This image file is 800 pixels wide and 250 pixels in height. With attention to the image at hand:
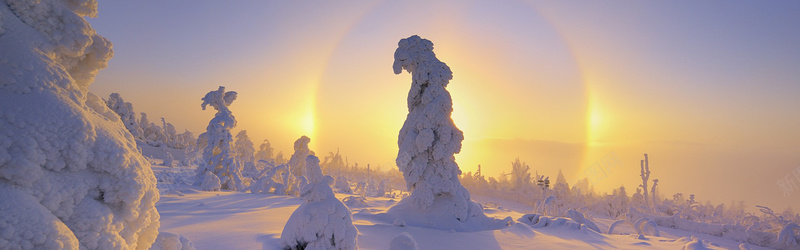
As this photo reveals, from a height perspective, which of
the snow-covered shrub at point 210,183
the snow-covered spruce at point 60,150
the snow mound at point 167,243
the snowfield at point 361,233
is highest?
the snow-covered spruce at point 60,150

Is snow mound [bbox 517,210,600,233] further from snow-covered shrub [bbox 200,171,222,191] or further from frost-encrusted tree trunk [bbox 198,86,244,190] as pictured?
frost-encrusted tree trunk [bbox 198,86,244,190]

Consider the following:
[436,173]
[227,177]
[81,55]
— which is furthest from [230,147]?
[81,55]

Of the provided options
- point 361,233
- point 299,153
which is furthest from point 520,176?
point 361,233

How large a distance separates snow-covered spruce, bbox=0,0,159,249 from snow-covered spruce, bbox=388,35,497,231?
34.1 feet

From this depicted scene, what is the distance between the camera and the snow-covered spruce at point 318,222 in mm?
5148

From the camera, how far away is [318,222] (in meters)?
5.18

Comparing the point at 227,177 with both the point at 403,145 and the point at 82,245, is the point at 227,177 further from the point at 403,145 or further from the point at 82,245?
the point at 82,245

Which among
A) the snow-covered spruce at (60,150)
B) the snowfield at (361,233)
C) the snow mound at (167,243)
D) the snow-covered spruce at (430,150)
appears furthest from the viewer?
the snow-covered spruce at (430,150)

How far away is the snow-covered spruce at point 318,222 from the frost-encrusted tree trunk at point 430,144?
7.22 meters

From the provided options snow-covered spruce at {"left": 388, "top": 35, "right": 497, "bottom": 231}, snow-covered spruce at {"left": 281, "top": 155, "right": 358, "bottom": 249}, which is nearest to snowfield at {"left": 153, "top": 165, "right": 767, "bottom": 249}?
snow-covered spruce at {"left": 281, "top": 155, "right": 358, "bottom": 249}

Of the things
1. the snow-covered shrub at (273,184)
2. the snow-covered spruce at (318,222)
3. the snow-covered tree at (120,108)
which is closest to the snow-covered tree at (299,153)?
the snow-covered shrub at (273,184)

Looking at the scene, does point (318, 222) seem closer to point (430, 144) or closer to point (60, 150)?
point (60, 150)

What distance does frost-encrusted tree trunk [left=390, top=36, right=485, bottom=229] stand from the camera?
1244cm

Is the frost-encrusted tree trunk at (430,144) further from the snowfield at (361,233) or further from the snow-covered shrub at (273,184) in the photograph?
the snow-covered shrub at (273,184)
